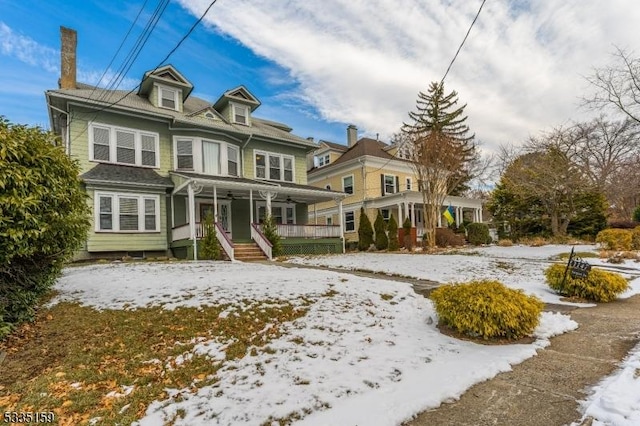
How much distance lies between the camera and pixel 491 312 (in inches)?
194

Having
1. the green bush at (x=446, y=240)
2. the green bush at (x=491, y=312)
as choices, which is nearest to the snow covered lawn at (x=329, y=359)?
the green bush at (x=491, y=312)

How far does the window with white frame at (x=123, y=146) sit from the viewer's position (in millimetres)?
15539

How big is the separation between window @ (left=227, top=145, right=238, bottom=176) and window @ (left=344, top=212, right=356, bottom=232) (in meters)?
12.4

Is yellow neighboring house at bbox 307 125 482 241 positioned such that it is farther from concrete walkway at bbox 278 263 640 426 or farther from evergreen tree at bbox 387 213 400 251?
concrete walkway at bbox 278 263 640 426

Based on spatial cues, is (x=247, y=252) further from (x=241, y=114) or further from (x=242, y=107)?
(x=242, y=107)

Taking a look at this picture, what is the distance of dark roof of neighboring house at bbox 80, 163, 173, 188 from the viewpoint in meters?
14.4

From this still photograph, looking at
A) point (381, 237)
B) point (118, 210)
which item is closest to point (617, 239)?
point (381, 237)

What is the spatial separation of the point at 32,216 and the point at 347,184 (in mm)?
25078

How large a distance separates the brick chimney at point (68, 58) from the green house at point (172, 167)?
5 centimetres

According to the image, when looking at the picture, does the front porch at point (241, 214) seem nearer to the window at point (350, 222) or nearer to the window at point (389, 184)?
the window at point (350, 222)

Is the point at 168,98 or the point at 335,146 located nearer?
the point at 168,98

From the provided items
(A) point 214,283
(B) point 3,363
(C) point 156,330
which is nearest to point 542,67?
(A) point 214,283

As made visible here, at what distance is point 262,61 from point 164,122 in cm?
608

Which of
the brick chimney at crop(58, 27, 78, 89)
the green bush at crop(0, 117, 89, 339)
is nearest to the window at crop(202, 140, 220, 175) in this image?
the brick chimney at crop(58, 27, 78, 89)
